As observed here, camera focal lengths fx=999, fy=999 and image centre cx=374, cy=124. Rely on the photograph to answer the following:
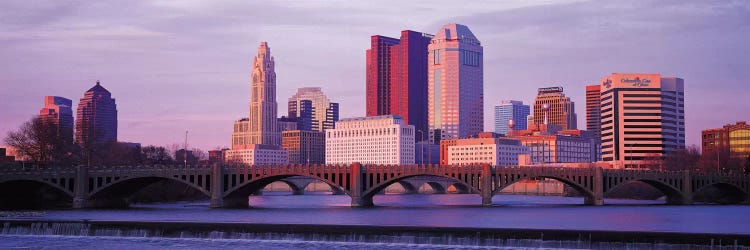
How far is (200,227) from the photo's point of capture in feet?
266

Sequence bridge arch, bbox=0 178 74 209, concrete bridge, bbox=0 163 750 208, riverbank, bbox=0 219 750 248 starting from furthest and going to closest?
concrete bridge, bbox=0 163 750 208
bridge arch, bbox=0 178 74 209
riverbank, bbox=0 219 750 248

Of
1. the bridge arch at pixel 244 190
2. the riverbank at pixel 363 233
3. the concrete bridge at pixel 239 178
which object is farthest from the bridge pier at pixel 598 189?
the riverbank at pixel 363 233

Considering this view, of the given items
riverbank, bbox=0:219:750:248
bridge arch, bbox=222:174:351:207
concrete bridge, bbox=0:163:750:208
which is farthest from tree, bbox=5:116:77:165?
riverbank, bbox=0:219:750:248

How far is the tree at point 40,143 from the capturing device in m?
158

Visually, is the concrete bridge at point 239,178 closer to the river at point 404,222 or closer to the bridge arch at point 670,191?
the bridge arch at point 670,191

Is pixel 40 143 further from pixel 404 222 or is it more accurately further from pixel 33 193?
pixel 404 222

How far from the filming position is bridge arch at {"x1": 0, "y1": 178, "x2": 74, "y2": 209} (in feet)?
426

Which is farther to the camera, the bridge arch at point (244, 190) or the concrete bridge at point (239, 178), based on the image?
the bridge arch at point (244, 190)

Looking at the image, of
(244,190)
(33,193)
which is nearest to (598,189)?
(244,190)

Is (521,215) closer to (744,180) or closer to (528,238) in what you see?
(528,238)

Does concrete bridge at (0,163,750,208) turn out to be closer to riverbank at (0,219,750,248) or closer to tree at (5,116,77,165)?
tree at (5,116,77,165)

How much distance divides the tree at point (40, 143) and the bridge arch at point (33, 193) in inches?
650

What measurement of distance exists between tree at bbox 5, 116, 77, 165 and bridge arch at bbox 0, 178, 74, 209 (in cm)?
1650

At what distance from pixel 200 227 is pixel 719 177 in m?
106
